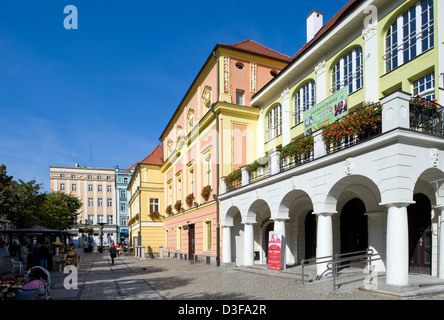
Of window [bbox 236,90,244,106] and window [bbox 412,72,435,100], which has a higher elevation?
window [bbox 236,90,244,106]

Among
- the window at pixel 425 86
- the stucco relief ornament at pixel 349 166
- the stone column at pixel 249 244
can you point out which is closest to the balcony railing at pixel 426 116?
the window at pixel 425 86

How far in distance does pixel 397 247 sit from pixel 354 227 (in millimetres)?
5477

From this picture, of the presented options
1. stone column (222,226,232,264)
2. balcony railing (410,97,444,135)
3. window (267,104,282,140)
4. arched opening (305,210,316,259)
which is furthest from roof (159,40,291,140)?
balcony railing (410,97,444,135)

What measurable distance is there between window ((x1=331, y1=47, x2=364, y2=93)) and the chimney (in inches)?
252

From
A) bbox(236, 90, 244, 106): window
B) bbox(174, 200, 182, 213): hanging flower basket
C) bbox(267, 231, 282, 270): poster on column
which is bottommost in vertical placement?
bbox(267, 231, 282, 270): poster on column

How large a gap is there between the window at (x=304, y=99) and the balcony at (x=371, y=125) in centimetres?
401

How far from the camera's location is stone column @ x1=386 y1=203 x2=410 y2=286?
29.6 ft

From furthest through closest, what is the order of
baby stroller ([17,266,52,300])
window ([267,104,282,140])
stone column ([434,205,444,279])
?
window ([267,104,282,140]) → stone column ([434,205,444,279]) → baby stroller ([17,266,52,300])

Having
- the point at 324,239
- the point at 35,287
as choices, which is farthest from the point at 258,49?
the point at 35,287

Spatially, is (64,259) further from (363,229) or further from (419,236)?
(419,236)

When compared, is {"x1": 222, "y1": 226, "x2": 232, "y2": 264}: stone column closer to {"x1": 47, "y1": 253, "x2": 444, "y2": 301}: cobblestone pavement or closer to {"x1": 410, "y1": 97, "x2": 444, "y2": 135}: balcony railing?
{"x1": 47, "y1": 253, "x2": 444, "y2": 301}: cobblestone pavement
